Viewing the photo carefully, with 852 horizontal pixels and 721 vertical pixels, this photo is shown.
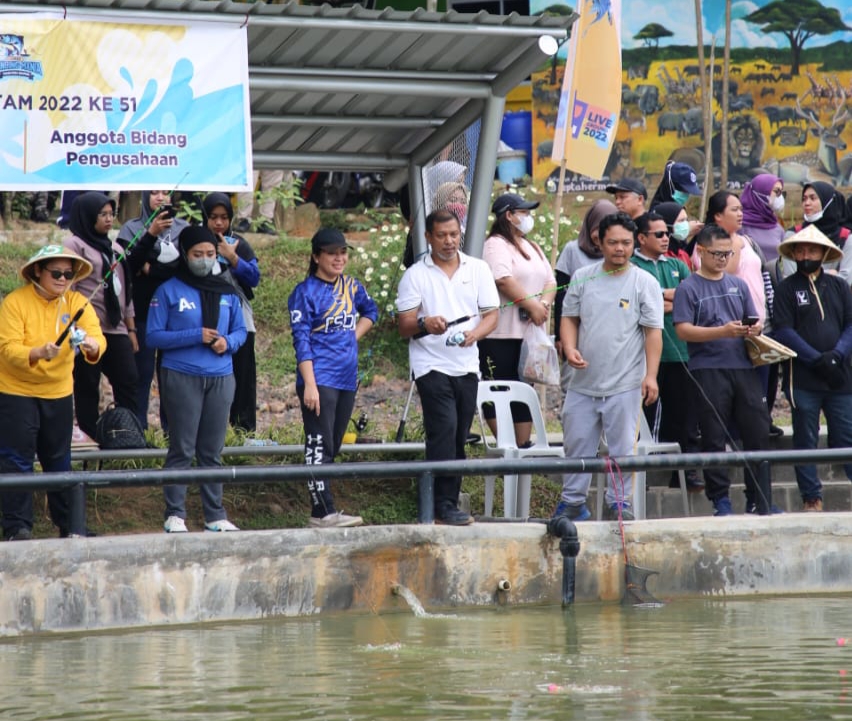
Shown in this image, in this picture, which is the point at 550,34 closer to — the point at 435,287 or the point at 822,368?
the point at 435,287

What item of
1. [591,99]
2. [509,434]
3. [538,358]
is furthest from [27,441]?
[591,99]

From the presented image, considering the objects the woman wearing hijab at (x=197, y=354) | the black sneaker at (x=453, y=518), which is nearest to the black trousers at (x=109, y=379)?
the woman wearing hijab at (x=197, y=354)

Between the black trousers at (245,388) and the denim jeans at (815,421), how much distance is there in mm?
3980

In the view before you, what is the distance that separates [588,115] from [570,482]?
11.8 ft

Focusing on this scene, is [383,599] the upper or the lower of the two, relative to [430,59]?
lower

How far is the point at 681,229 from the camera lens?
11641 mm

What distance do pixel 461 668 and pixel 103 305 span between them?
15.0ft

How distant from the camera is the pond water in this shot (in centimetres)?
625

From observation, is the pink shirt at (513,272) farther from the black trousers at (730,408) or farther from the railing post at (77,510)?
the railing post at (77,510)

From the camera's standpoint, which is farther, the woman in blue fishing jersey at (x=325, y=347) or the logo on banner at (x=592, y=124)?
the logo on banner at (x=592, y=124)

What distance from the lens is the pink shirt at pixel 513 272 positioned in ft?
35.8

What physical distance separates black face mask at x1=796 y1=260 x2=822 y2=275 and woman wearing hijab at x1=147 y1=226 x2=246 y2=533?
12.9ft

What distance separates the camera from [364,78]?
34.8ft

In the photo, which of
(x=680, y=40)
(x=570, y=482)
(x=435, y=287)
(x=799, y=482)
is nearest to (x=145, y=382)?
(x=435, y=287)
